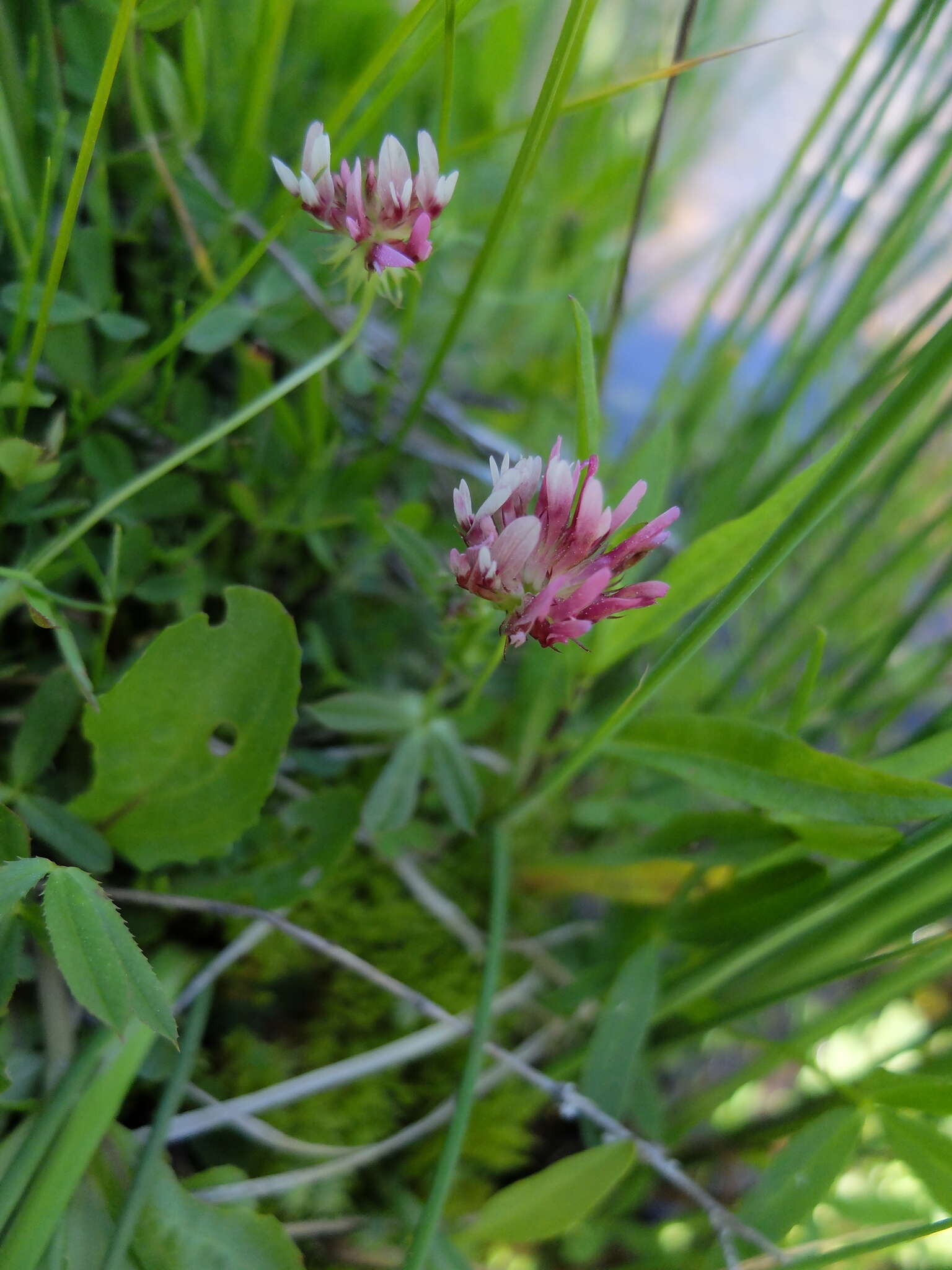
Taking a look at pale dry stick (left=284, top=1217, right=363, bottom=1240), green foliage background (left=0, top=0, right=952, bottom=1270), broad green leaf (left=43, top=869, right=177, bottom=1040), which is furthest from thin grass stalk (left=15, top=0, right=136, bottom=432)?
pale dry stick (left=284, top=1217, right=363, bottom=1240)

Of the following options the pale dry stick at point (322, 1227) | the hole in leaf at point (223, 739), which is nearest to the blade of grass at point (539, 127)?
the hole in leaf at point (223, 739)

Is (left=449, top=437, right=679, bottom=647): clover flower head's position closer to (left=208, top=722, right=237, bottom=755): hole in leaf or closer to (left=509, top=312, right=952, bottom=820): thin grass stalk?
(left=509, top=312, right=952, bottom=820): thin grass stalk

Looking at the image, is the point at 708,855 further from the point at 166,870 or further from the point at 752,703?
the point at 166,870

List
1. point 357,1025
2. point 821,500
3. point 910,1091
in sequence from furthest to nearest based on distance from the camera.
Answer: point 357,1025 → point 910,1091 → point 821,500

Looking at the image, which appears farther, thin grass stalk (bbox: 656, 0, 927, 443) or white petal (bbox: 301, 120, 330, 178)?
thin grass stalk (bbox: 656, 0, 927, 443)

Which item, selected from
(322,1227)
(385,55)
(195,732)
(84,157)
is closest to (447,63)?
(385,55)

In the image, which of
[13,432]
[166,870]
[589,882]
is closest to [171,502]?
[13,432]

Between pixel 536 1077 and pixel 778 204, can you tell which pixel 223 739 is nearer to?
pixel 536 1077
